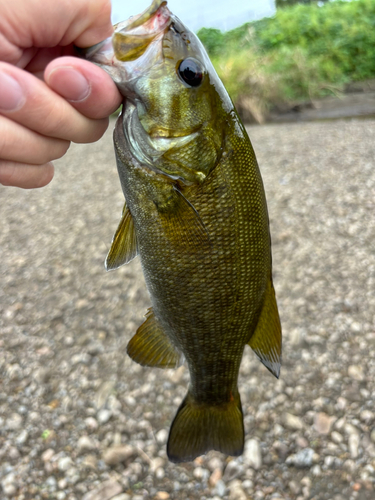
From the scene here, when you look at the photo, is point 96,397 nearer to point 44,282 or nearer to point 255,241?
point 44,282

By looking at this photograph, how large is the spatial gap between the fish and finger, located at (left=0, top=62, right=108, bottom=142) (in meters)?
0.14

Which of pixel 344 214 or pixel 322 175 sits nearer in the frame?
pixel 344 214

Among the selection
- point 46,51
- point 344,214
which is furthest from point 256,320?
point 344,214

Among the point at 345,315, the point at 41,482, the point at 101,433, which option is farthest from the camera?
the point at 345,315

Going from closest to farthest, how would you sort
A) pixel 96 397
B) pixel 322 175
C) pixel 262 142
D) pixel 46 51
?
pixel 46 51 < pixel 96 397 < pixel 322 175 < pixel 262 142

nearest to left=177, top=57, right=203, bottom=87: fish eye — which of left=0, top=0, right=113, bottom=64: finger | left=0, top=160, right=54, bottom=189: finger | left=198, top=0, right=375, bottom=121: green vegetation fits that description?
left=0, top=0, right=113, bottom=64: finger

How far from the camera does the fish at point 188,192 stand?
114 cm

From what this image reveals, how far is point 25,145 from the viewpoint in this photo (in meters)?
1.26

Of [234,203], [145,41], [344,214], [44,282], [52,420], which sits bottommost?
[344,214]

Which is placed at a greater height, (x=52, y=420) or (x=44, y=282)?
(x=52, y=420)

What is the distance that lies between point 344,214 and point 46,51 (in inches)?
158

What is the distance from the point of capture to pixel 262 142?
7500mm

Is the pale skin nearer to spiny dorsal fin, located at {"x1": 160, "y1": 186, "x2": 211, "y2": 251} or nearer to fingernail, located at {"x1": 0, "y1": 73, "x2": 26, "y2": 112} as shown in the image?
fingernail, located at {"x1": 0, "y1": 73, "x2": 26, "y2": 112}

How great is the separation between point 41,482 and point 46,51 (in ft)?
7.16
